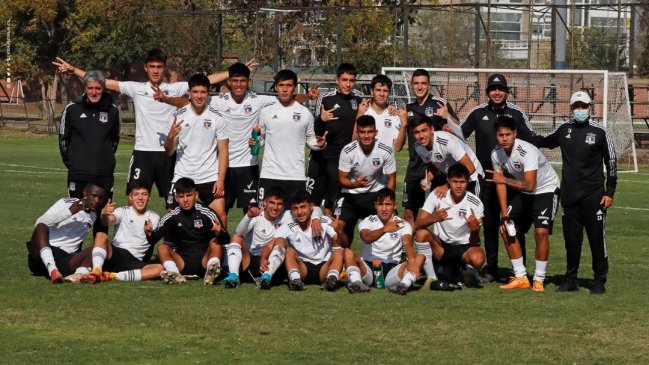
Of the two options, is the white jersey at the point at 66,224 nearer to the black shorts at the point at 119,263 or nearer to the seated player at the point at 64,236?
the seated player at the point at 64,236

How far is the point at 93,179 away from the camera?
1374cm

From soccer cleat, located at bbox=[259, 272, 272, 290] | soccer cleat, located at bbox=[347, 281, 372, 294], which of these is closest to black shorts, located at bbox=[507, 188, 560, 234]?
soccer cleat, located at bbox=[347, 281, 372, 294]

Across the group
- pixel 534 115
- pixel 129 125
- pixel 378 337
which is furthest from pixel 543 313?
pixel 129 125

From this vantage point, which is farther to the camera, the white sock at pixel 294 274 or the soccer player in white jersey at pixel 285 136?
the soccer player in white jersey at pixel 285 136

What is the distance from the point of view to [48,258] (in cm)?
1284

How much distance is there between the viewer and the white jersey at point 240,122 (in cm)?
1430

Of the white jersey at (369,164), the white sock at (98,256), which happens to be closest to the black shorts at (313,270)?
the white jersey at (369,164)

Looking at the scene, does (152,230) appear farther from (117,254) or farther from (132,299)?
(132,299)

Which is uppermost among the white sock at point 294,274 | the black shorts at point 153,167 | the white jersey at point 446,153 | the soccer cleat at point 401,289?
the white jersey at point 446,153

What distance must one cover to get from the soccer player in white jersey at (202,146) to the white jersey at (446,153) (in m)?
2.20

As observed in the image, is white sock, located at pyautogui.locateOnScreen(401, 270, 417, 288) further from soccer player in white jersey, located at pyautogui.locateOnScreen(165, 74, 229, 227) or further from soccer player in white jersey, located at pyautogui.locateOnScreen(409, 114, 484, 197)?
soccer player in white jersey, located at pyautogui.locateOnScreen(165, 74, 229, 227)

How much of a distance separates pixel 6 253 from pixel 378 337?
21.6ft

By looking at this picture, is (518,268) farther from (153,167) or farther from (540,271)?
(153,167)

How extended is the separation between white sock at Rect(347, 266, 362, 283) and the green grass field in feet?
0.57
